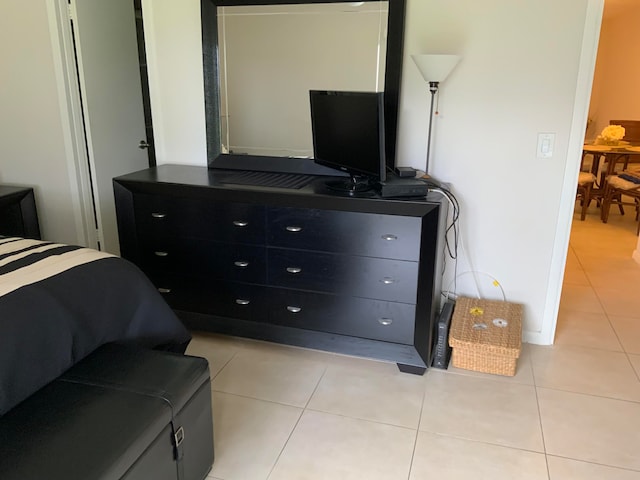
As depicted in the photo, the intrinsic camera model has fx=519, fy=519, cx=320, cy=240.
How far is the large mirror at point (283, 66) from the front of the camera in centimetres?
256

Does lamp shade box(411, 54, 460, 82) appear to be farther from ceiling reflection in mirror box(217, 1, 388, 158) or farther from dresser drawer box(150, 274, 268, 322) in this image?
dresser drawer box(150, 274, 268, 322)

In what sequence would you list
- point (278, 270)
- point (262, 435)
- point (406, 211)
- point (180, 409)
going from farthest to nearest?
1. point (278, 270)
2. point (406, 211)
3. point (262, 435)
4. point (180, 409)

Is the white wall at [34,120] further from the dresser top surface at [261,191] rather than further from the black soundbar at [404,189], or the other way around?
the black soundbar at [404,189]

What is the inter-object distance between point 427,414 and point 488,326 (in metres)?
0.60

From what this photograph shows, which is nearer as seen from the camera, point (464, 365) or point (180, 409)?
point (180, 409)

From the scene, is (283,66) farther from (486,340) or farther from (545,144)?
(486,340)

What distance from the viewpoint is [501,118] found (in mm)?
2564

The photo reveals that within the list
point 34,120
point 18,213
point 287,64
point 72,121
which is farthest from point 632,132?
point 18,213

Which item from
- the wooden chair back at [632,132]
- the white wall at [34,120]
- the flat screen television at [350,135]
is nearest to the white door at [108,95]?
the white wall at [34,120]

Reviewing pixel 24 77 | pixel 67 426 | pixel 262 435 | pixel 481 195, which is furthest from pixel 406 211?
pixel 24 77

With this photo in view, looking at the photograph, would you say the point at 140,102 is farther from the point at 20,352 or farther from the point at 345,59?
the point at 20,352

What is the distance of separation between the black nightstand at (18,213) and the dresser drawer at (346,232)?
178 cm

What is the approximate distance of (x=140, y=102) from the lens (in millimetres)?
3705

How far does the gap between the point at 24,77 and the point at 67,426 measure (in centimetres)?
263
